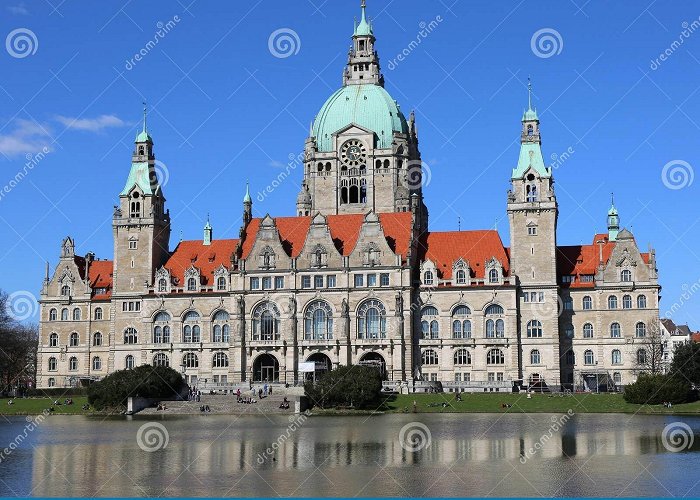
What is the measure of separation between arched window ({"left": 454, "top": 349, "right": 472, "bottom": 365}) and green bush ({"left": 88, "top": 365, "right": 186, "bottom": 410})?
104ft

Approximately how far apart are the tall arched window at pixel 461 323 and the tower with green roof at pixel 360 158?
17899 millimetres

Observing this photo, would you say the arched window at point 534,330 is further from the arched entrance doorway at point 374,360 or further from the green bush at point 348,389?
the green bush at point 348,389

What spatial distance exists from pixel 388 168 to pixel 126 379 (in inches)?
1917

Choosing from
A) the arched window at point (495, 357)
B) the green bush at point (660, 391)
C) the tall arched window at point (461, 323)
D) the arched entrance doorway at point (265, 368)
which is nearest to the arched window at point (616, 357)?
the arched window at point (495, 357)

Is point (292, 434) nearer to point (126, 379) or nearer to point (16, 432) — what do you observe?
point (16, 432)

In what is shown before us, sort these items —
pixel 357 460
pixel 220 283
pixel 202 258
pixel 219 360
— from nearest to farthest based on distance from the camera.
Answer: pixel 357 460 < pixel 219 360 < pixel 220 283 < pixel 202 258

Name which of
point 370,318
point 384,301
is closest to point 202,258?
point 370,318

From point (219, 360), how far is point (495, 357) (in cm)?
2946

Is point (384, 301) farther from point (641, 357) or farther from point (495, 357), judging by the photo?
point (641, 357)

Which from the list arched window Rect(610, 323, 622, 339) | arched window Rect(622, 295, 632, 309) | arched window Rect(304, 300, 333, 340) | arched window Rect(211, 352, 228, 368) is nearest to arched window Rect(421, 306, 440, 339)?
arched window Rect(304, 300, 333, 340)

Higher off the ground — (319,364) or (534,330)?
(534,330)

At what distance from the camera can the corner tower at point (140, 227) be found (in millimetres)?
116250

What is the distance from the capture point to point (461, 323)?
350 feet

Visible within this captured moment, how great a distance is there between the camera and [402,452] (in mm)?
47906
